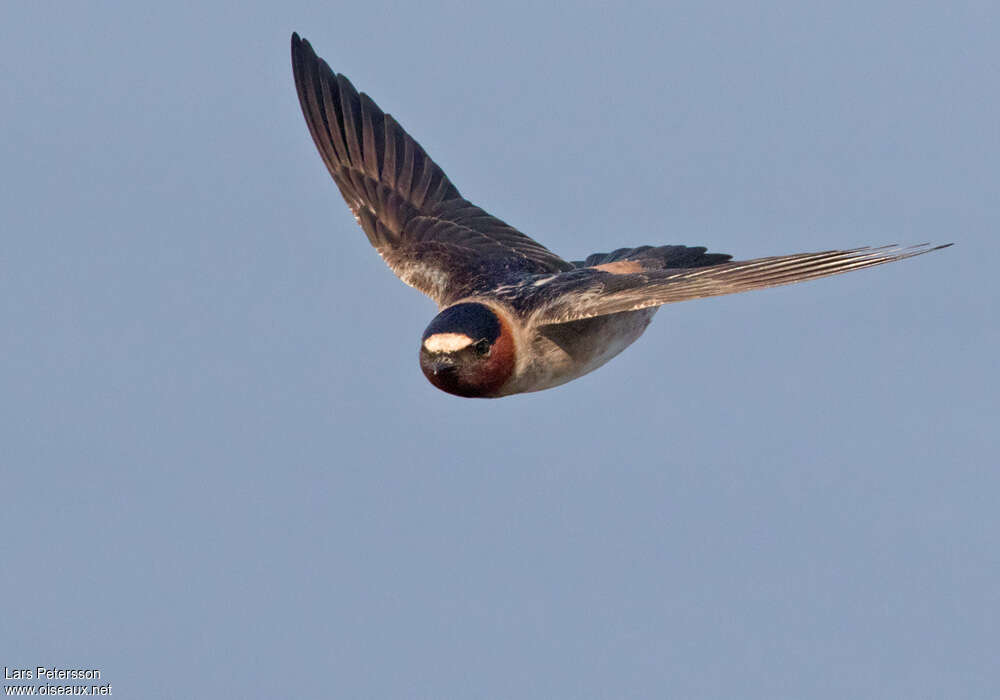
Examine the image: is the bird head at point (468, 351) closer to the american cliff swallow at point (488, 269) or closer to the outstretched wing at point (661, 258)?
the american cliff swallow at point (488, 269)

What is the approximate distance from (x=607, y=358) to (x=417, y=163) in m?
4.12

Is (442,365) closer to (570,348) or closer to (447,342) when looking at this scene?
(447,342)

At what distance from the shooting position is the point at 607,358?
16906 millimetres

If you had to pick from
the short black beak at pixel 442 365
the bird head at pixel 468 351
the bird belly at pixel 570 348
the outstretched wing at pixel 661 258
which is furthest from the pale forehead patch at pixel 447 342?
the outstretched wing at pixel 661 258

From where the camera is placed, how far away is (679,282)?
46.9ft

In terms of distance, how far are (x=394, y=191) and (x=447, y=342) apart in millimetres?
4674

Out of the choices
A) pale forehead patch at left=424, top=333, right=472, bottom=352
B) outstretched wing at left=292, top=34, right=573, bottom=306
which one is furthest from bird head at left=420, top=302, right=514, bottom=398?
outstretched wing at left=292, top=34, right=573, bottom=306

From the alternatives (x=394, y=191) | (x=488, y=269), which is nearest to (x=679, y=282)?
(x=488, y=269)

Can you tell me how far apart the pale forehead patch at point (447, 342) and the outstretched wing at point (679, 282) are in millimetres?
985

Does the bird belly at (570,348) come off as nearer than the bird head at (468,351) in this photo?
No

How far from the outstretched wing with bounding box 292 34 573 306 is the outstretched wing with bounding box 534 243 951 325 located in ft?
6.99

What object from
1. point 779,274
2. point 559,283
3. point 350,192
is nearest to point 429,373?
point 559,283

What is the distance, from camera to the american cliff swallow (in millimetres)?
14273

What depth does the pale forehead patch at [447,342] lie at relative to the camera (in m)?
14.9
